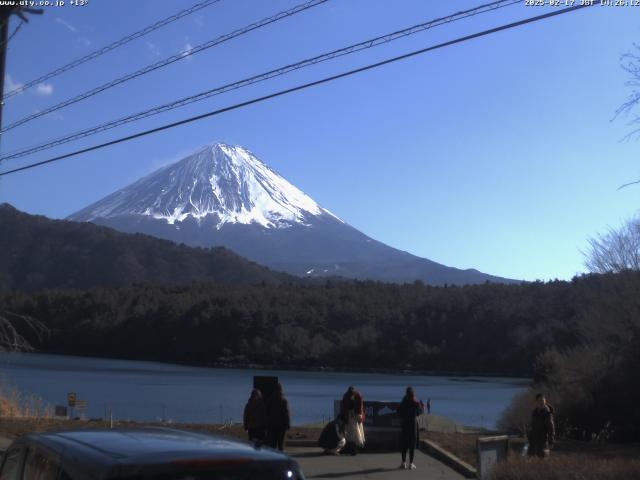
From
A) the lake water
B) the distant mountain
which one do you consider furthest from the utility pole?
the distant mountain

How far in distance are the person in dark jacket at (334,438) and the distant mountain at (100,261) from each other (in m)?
135

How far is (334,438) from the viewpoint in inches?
590

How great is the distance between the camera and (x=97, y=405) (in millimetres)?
39375

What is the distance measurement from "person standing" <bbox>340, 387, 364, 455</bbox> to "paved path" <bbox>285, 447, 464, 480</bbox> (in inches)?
8.7

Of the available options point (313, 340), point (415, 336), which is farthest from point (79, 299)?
point (415, 336)

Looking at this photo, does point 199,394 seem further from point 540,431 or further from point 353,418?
point 540,431

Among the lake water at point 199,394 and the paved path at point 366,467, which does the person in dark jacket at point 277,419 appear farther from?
the lake water at point 199,394

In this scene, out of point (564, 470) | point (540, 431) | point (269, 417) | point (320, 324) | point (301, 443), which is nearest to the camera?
point (564, 470)

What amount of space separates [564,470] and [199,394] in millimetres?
40127

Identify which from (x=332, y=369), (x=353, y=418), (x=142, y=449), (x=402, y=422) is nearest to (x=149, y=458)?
(x=142, y=449)

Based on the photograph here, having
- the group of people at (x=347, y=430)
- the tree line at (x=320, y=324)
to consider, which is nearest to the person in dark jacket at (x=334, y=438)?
the group of people at (x=347, y=430)

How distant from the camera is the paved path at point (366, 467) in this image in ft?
42.5

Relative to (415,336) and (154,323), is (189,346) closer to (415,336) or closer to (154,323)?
(154,323)

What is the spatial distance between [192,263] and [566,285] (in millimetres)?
93788
